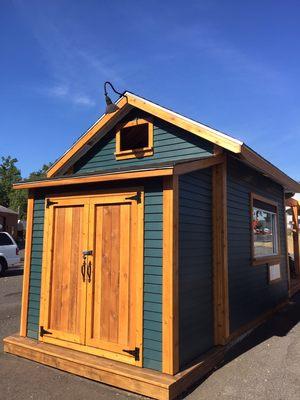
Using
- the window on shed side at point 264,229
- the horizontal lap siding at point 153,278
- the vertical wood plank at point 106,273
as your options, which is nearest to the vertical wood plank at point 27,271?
the vertical wood plank at point 106,273

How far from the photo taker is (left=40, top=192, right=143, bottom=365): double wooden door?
5.27 m

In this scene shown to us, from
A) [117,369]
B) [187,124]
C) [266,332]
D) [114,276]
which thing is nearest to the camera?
[117,369]

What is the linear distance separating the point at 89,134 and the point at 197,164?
2.78m

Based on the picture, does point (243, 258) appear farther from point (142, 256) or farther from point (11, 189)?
point (11, 189)

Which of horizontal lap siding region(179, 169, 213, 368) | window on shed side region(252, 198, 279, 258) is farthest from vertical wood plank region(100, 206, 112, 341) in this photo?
window on shed side region(252, 198, 279, 258)

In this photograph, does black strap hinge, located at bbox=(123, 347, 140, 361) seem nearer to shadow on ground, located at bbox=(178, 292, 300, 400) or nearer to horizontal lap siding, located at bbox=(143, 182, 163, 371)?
horizontal lap siding, located at bbox=(143, 182, 163, 371)

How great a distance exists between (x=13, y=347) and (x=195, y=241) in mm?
3325

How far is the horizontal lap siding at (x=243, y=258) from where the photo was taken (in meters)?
6.73

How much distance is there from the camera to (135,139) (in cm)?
779

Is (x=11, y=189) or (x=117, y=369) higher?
(x=11, y=189)

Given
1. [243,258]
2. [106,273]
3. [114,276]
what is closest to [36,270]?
[106,273]

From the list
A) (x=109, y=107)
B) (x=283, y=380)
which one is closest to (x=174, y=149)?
(x=109, y=107)

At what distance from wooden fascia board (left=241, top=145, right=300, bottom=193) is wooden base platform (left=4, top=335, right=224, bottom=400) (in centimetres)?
314

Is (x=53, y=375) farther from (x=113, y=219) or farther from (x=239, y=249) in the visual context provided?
(x=239, y=249)
